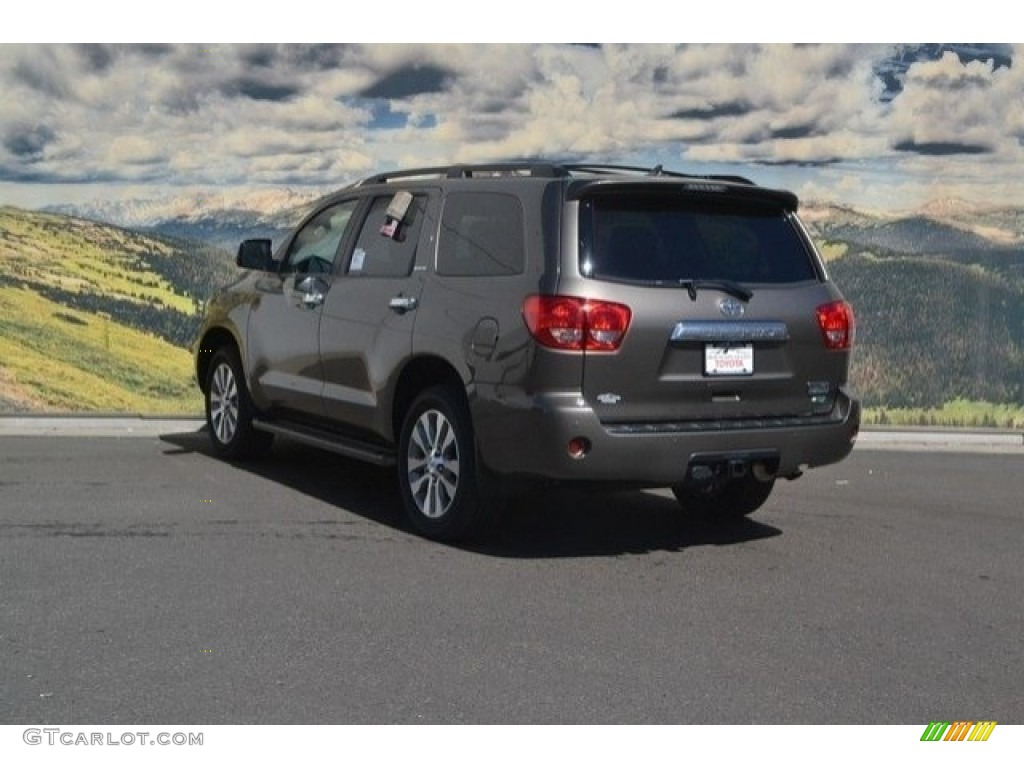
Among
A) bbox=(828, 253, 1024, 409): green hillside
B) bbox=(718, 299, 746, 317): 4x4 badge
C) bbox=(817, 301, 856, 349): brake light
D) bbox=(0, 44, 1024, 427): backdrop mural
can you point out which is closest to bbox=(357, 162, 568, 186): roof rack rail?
bbox=(718, 299, 746, 317): 4x4 badge

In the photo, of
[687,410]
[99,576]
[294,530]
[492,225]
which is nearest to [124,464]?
[294,530]

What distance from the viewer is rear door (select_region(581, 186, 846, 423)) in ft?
20.1

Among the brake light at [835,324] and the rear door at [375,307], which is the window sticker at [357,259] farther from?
the brake light at [835,324]

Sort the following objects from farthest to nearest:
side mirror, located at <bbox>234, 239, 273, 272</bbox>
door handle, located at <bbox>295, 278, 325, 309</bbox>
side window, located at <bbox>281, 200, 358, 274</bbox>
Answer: side mirror, located at <bbox>234, 239, 273, 272</bbox>, side window, located at <bbox>281, 200, 358, 274</bbox>, door handle, located at <bbox>295, 278, 325, 309</bbox>

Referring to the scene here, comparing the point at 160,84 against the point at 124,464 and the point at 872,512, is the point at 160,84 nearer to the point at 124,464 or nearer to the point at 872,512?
the point at 124,464

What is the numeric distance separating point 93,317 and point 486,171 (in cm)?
579

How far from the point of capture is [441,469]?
6.72m

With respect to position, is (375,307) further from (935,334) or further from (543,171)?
(935,334)

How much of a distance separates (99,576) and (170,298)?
245 inches

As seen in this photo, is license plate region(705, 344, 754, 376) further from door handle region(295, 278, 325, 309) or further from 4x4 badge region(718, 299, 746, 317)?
door handle region(295, 278, 325, 309)

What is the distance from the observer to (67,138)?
38.0 feet

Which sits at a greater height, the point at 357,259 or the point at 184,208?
the point at 184,208

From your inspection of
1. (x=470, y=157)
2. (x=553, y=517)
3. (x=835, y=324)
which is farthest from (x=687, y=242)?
(x=470, y=157)
